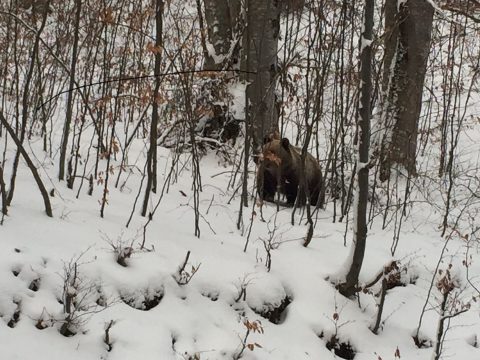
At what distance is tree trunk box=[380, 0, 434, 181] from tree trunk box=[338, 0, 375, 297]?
132 inches

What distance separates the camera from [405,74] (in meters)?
7.18

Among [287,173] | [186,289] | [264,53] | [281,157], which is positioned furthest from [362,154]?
[264,53]

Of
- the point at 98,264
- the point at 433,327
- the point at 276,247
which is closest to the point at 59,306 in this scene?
the point at 98,264

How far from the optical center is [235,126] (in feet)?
25.2

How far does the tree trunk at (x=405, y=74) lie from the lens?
7031mm

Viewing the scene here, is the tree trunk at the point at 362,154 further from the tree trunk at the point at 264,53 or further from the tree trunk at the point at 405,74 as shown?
the tree trunk at the point at 405,74

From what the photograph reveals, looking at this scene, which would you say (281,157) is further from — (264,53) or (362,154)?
(362,154)

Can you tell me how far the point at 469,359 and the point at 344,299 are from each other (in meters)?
0.94

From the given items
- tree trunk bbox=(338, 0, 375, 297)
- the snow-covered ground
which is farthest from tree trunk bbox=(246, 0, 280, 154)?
tree trunk bbox=(338, 0, 375, 297)

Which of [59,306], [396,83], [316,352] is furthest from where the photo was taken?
[396,83]

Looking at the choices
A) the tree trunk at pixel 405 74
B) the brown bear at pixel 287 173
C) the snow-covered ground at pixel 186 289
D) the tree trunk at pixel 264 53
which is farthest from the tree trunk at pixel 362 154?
the tree trunk at pixel 405 74

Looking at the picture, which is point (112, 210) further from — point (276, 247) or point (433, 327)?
point (433, 327)

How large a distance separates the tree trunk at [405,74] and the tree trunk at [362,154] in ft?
11.0

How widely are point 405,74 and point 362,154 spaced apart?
3990 mm
